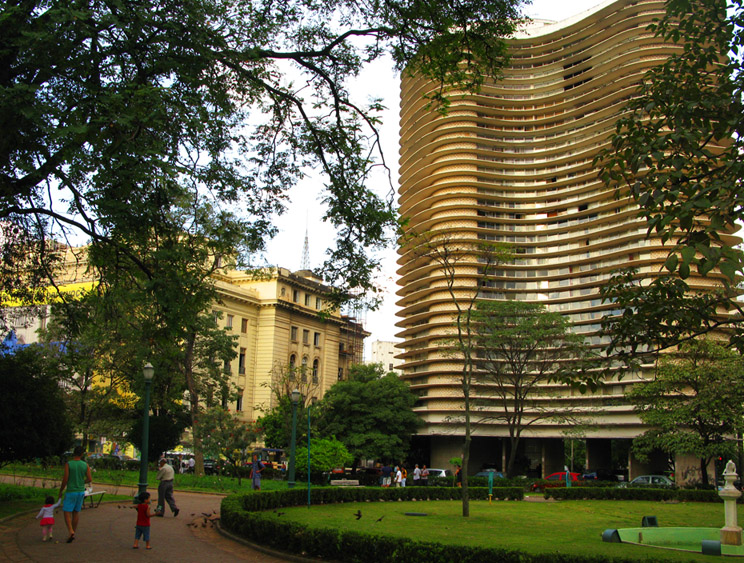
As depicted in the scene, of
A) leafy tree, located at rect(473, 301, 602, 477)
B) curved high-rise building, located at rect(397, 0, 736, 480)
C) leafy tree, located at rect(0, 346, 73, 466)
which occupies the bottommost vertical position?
leafy tree, located at rect(0, 346, 73, 466)

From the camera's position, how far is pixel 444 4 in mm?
11711

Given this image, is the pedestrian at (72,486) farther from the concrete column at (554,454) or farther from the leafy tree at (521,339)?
the concrete column at (554,454)

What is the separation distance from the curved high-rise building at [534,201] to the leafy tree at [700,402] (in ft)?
61.2

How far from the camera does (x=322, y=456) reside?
34031mm

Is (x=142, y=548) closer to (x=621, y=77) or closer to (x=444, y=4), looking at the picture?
(x=444, y=4)

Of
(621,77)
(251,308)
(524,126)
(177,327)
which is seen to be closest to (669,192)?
(177,327)

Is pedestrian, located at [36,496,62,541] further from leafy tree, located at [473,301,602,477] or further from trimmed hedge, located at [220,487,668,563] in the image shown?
leafy tree, located at [473,301,602,477]

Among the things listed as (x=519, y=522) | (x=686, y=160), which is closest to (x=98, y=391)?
(x=519, y=522)

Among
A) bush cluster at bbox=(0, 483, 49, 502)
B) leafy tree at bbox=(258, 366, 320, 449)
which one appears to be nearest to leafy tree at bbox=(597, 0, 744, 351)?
bush cluster at bbox=(0, 483, 49, 502)

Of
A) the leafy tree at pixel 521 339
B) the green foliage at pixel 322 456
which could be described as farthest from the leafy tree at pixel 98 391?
the leafy tree at pixel 521 339

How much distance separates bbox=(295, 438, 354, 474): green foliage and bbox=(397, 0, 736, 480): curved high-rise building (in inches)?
1118

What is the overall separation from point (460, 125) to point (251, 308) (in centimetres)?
3088

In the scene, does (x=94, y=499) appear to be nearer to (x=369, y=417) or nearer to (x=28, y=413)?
(x=28, y=413)

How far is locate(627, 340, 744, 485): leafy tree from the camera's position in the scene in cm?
3766
